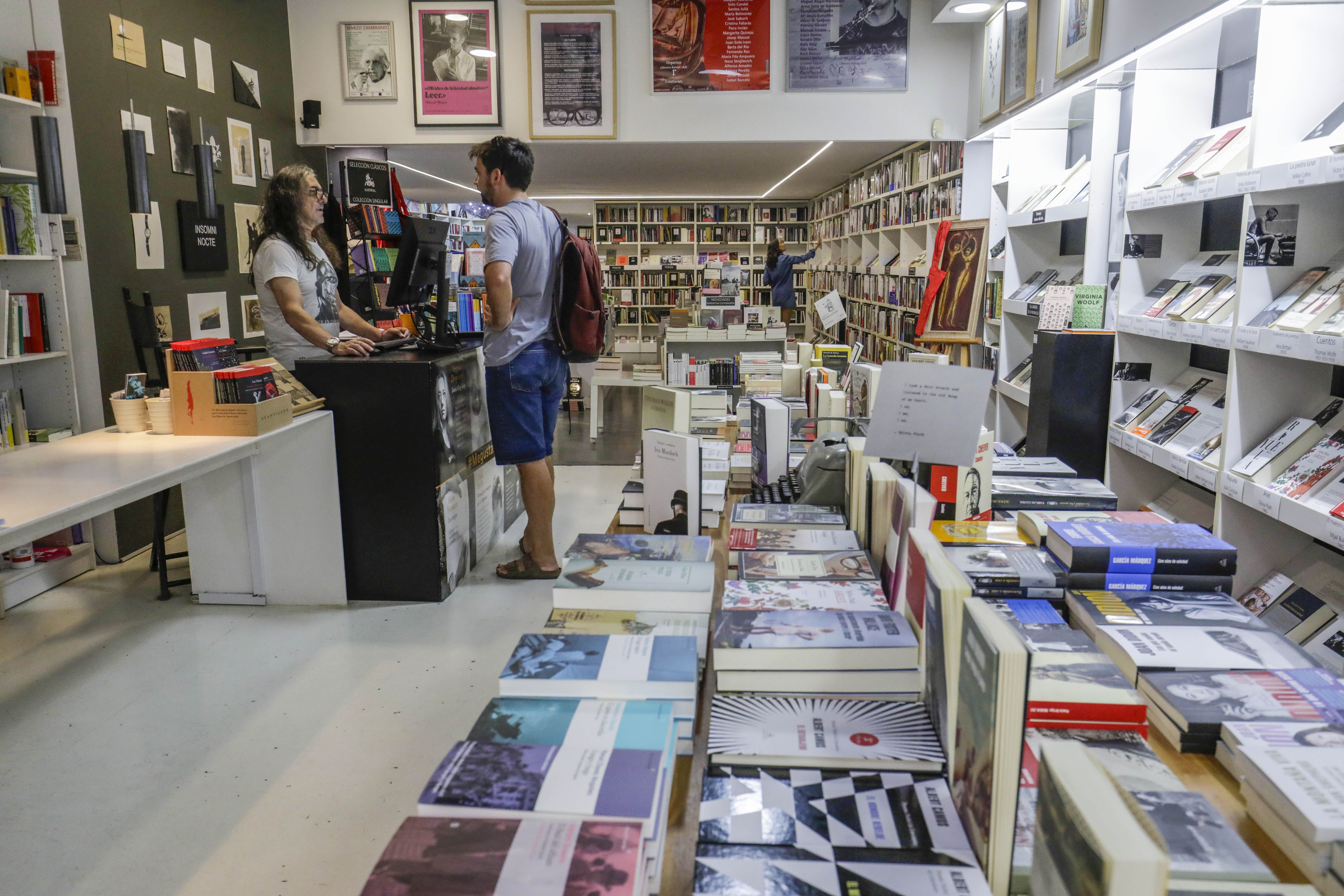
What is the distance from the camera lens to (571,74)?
562 cm

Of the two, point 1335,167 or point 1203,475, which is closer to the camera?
point 1335,167

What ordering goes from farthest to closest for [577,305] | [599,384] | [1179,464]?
1. [599,384]
2. [577,305]
3. [1179,464]

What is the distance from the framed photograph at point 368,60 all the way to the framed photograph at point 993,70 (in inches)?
147

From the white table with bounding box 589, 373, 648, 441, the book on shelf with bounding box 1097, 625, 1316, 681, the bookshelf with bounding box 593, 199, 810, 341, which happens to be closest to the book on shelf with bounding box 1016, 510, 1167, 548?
the book on shelf with bounding box 1097, 625, 1316, 681

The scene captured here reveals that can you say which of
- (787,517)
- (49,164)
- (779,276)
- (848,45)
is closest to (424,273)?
(49,164)

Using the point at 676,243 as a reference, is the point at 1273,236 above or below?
below

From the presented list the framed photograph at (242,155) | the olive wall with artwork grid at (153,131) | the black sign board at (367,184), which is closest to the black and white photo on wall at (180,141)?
the olive wall with artwork grid at (153,131)

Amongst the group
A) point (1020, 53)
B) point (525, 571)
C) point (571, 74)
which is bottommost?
point (525, 571)

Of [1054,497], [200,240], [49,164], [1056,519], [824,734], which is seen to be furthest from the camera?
[200,240]

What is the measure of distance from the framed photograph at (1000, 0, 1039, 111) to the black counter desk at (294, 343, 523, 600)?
316 centimetres

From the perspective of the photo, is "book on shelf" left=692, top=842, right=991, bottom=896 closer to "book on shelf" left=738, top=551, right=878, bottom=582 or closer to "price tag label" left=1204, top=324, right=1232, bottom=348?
"book on shelf" left=738, top=551, right=878, bottom=582

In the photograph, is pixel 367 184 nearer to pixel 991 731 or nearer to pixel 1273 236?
pixel 1273 236

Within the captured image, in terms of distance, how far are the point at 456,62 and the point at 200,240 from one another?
203 centimetres

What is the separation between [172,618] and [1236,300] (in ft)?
12.6
